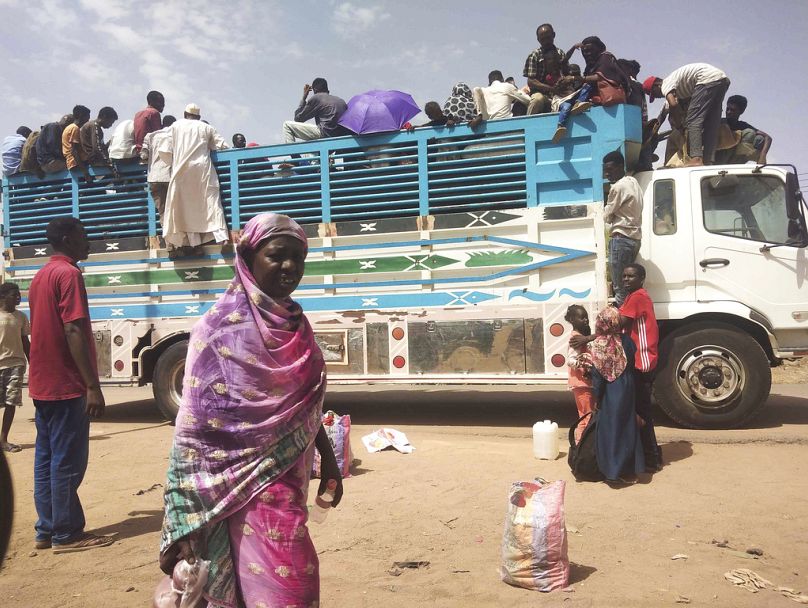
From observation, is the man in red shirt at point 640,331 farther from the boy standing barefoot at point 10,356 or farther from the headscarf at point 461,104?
the boy standing barefoot at point 10,356

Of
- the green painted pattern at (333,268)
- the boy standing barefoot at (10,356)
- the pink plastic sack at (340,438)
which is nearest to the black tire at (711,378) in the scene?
the green painted pattern at (333,268)

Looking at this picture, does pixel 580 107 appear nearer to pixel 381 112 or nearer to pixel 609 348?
pixel 381 112

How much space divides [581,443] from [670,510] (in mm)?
774

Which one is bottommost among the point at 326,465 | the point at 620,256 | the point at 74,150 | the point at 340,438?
the point at 340,438

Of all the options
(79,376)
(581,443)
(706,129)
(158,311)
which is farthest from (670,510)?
(158,311)

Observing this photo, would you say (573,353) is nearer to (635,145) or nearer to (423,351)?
(423,351)

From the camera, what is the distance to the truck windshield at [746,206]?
5.89 m

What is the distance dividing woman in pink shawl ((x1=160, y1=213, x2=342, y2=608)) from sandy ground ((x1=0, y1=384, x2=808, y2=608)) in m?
1.03

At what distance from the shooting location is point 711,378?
567cm

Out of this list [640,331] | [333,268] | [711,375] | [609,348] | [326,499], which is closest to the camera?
[326,499]

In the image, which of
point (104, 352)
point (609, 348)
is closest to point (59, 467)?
point (609, 348)

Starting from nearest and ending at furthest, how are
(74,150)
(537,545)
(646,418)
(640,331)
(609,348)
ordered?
(537,545) → (609,348) → (646,418) → (640,331) → (74,150)

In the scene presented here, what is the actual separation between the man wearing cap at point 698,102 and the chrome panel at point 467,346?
8.10 ft

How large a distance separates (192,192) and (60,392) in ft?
12.6
